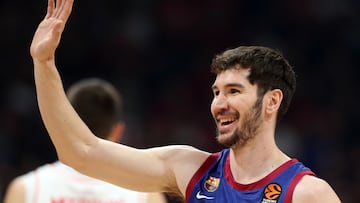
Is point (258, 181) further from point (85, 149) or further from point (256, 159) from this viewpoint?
point (85, 149)

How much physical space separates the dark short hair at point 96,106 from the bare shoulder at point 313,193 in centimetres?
148

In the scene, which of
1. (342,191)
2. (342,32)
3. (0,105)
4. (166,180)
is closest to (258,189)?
(166,180)

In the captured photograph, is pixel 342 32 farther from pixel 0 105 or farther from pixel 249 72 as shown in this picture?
pixel 249 72

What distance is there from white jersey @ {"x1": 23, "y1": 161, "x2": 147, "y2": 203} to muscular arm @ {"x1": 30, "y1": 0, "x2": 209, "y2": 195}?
0.50 m

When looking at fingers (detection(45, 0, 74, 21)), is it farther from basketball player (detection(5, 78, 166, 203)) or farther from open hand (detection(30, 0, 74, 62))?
basketball player (detection(5, 78, 166, 203))

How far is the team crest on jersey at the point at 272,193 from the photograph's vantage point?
4.25 metres

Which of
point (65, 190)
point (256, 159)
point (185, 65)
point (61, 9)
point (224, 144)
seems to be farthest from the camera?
point (185, 65)

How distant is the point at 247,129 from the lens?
4.41m

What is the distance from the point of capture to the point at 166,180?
180 inches

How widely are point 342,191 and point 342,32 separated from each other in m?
2.68

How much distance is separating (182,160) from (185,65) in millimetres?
7511

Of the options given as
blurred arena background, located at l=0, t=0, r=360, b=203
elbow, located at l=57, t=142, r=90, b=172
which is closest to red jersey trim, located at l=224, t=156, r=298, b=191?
elbow, located at l=57, t=142, r=90, b=172

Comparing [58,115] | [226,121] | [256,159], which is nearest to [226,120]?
[226,121]

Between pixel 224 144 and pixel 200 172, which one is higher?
pixel 224 144
